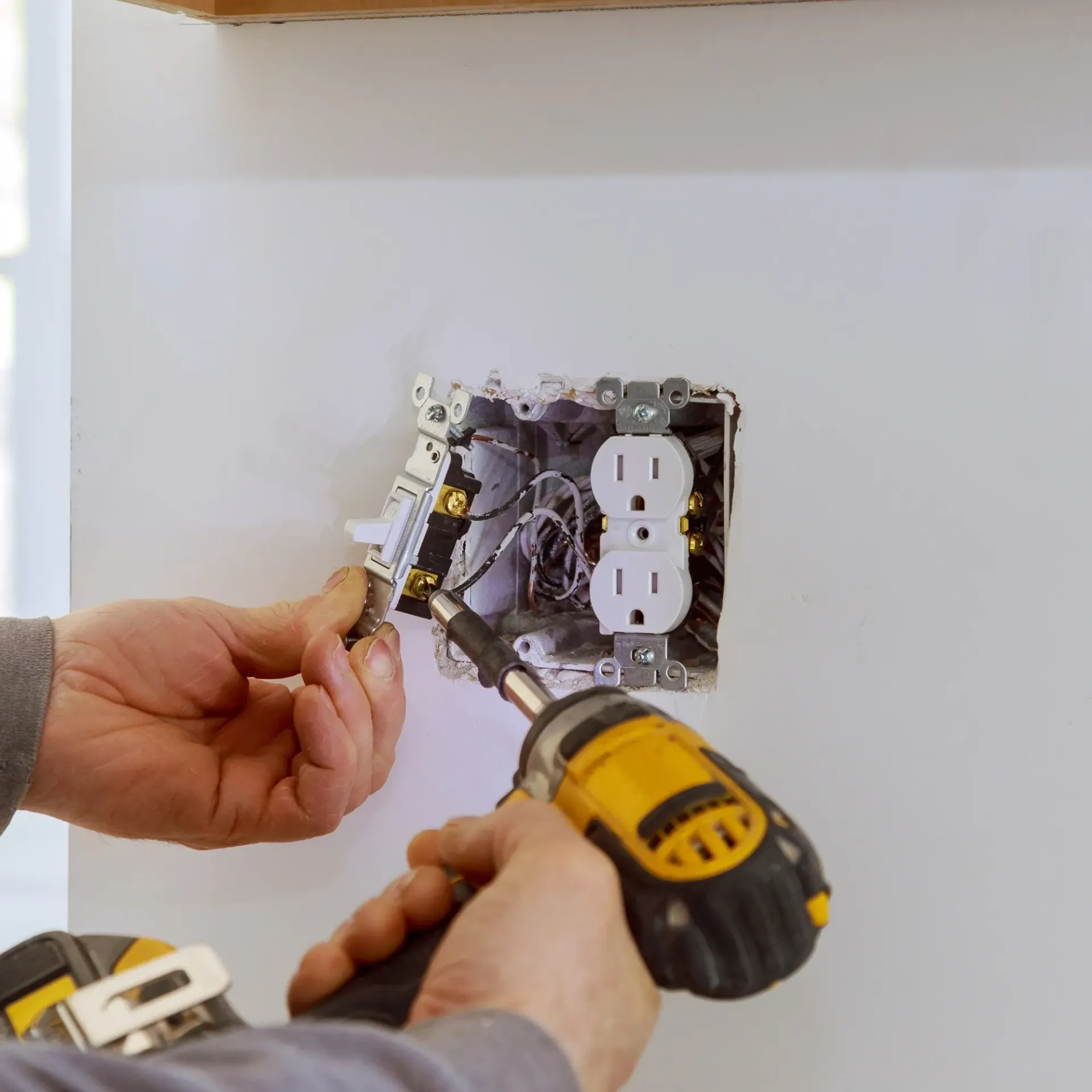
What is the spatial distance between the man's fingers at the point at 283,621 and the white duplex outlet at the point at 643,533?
0.75 ft

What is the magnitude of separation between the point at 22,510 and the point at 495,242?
0.83m

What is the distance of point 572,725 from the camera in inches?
22.3

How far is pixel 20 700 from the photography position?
75 cm

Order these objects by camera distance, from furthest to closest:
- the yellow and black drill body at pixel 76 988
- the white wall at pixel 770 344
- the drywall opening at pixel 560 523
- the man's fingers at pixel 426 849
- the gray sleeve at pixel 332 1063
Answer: the drywall opening at pixel 560 523 < the white wall at pixel 770 344 < the man's fingers at pixel 426 849 < the yellow and black drill body at pixel 76 988 < the gray sleeve at pixel 332 1063

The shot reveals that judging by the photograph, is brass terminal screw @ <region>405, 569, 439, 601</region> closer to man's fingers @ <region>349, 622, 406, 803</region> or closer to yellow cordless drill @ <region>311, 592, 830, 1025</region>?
man's fingers @ <region>349, 622, 406, 803</region>

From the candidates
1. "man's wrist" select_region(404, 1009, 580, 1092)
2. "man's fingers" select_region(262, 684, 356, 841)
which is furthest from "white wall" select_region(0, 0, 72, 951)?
"man's wrist" select_region(404, 1009, 580, 1092)

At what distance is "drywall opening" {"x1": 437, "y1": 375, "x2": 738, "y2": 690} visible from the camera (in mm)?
809

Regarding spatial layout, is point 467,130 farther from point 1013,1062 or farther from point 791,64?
point 1013,1062

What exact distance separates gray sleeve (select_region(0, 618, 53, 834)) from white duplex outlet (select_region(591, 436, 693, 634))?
49cm

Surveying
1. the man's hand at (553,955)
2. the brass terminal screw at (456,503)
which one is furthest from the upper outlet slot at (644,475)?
the man's hand at (553,955)

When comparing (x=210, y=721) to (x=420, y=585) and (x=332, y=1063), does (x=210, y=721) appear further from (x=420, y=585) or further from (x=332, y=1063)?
(x=332, y=1063)

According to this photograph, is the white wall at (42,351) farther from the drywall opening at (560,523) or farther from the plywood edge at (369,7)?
the drywall opening at (560,523)

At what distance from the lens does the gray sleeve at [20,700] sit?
2.42ft

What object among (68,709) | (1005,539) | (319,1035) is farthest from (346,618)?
(1005,539)
